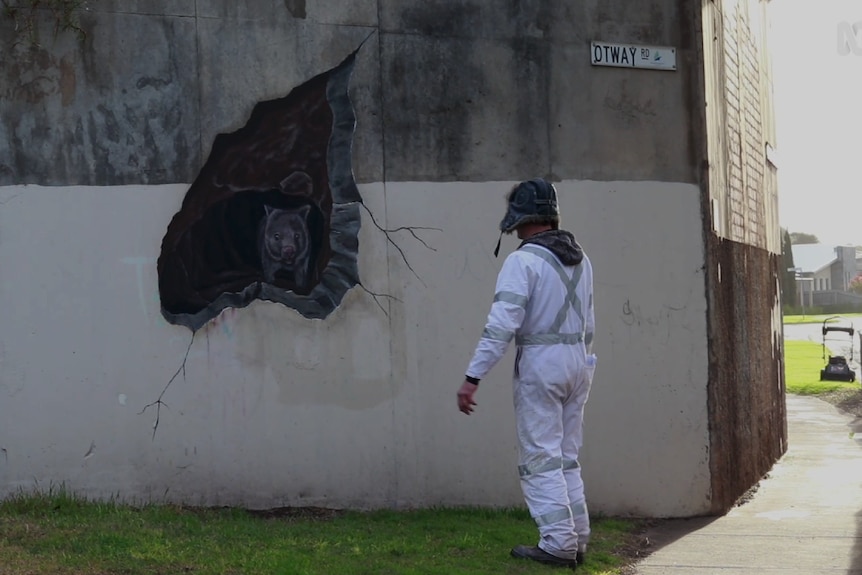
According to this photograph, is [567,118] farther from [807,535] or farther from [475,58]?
[807,535]

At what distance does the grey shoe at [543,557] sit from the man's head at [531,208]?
171cm

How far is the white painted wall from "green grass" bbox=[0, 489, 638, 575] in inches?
10.5

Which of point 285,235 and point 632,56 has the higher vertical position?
point 632,56

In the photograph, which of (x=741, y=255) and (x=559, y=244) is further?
(x=741, y=255)

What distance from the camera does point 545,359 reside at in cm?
628

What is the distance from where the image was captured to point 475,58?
27.2 ft

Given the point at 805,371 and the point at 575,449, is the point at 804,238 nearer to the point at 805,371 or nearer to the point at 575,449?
the point at 805,371

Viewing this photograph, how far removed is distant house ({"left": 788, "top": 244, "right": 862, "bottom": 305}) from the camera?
4567 inches

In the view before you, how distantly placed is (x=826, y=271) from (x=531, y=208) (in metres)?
123

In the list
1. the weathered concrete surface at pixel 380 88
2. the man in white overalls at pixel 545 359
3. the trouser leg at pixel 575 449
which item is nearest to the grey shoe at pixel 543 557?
the man in white overalls at pixel 545 359

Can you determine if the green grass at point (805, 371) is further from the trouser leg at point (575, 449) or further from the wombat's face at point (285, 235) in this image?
the trouser leg at point (575, 449)

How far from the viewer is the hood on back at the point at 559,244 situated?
6.39m

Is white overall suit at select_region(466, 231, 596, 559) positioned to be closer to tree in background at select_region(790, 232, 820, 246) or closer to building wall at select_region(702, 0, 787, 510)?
building wall at select_region(702, 0, 787, 510)

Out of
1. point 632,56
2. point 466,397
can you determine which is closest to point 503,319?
point 466,397
